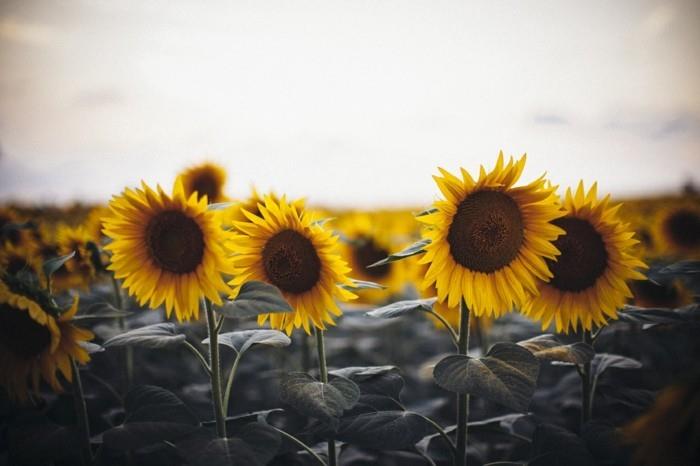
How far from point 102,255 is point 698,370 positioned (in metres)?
2.95

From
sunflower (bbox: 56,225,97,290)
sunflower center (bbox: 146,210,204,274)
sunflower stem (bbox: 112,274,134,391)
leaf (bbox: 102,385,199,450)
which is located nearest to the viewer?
leaf (bbox: 102,385,199,450)

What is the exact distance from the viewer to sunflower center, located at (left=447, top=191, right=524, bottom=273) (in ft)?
5.91

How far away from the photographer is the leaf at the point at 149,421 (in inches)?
61.6

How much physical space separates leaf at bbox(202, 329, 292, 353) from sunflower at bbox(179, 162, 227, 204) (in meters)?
1.99

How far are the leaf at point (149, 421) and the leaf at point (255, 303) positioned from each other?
47 centimetres

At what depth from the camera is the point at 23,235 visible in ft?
13.5

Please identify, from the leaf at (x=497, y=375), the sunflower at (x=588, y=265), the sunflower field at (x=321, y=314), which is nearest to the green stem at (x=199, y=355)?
the sunflower field at (x=321, y=314)

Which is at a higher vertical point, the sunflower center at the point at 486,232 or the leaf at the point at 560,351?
the sunflower center at the point at 486,232

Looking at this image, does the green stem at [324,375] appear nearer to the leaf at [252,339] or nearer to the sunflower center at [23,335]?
the leaf at [252,339]

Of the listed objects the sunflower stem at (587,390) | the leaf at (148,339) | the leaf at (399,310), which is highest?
the leaf at (399,310)

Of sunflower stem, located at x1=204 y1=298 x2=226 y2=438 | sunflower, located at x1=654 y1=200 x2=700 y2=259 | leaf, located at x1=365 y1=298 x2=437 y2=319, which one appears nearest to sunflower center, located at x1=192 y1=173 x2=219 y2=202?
sunflower stem, located at x1=204 y1=298 x2=226 y2=438

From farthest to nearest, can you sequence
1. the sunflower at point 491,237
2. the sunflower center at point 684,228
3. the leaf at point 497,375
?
the sunflower center at point 684,228, the sunflower at point 491,237, the leaf at point 497,375

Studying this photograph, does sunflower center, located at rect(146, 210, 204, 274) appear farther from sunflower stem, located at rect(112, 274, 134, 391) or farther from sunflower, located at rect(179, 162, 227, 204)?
sunflower, located at rect(179, 162, 227, 204)

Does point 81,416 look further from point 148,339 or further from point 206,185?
point 206,185
